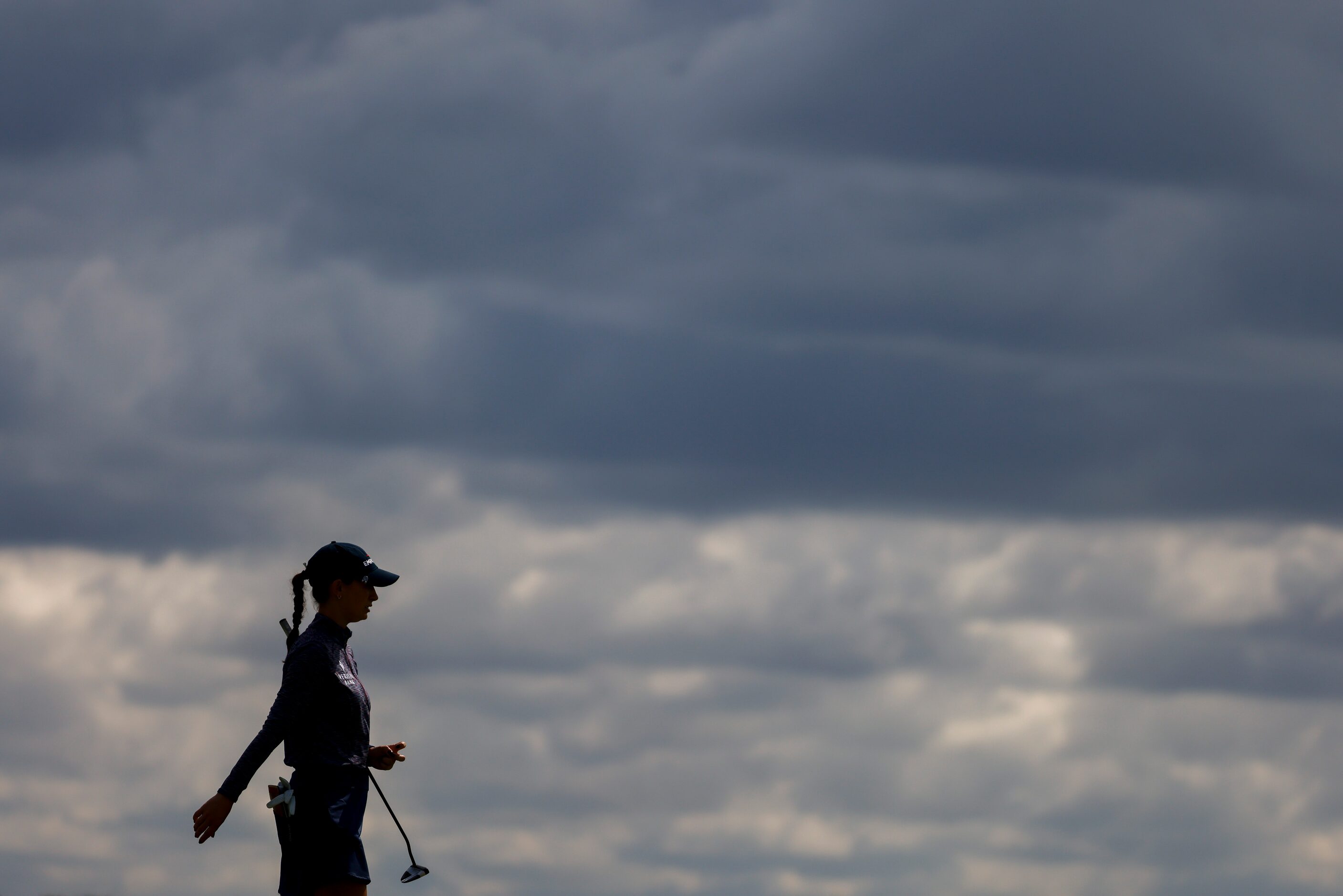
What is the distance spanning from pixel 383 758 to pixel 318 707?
0.76m

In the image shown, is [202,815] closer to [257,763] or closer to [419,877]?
[257,763]

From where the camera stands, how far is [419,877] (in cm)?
1480

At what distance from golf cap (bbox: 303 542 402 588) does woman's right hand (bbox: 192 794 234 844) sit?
5.77 feet

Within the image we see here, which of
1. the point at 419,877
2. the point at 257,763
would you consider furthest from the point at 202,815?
the point at 419,877

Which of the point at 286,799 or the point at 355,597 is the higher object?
the point at 355,597

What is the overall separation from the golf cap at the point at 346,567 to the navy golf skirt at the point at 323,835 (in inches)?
50.5

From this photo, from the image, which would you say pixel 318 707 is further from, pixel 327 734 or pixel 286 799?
pixel 286 799

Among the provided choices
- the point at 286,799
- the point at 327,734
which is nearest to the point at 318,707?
the point at 327,734

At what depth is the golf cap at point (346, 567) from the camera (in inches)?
583

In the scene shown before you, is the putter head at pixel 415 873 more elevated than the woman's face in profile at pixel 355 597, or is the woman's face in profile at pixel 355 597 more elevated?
the woman's face in profile at pixel 355 597

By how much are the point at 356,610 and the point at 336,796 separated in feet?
4.16

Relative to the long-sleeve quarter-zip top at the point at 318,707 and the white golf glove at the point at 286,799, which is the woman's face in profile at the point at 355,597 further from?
the white golf glove at the point at 286,799

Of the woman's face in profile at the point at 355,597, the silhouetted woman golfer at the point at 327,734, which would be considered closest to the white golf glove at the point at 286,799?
the silhouetted woman golfer at the point at 327,734

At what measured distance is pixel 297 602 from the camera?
49.4 ft
